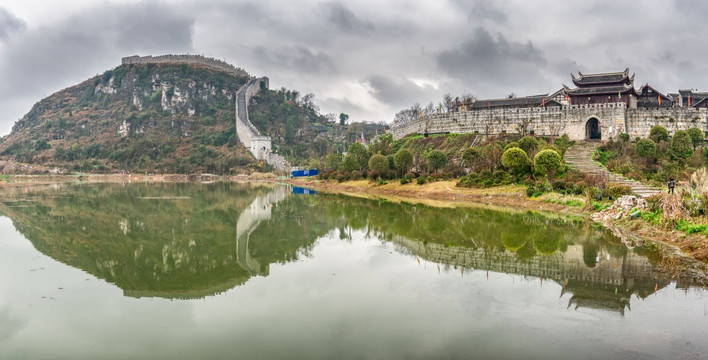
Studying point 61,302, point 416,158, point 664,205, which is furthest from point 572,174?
point 61,302

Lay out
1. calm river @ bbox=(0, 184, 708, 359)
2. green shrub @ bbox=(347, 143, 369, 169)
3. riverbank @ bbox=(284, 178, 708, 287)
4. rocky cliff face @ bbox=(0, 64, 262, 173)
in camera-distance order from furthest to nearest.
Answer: rocky cliff face @ bbox=(0, 64, 262, 173), green shrub @ bbox=(347, 143, 369, 169), riverbank @ bbox=(284, 178, 708, 287), calm river @ bbox=(0, 184, 708, 359)

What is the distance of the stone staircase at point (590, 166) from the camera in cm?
2231

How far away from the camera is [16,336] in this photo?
22.8ft

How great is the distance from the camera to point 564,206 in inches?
870

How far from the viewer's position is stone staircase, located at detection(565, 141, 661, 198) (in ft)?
73.2

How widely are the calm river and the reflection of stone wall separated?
5 cm

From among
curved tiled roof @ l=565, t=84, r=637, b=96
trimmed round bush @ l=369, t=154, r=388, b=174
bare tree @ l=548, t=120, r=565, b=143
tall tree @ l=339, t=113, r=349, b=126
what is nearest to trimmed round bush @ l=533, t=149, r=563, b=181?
trimmed round bush @ l=369, t=154, r=388, b=174

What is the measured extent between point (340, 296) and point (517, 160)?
2040cm

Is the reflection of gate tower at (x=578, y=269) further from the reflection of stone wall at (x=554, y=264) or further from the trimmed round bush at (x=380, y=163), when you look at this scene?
the trimmed round bush at (x=380, y=163)

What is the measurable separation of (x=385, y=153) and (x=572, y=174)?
20.4m

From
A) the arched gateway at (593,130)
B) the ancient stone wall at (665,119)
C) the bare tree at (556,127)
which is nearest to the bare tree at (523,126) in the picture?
the bare tree at (556,127)

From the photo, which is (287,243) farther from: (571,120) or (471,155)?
(571,120)

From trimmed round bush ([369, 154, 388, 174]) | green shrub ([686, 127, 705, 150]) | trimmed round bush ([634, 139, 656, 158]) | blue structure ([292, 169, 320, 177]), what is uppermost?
green shrub ([686, 127, 705, 150])

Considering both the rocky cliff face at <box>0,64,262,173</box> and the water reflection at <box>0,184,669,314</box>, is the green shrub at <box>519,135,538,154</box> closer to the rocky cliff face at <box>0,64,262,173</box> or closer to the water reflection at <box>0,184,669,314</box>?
the water reflection at <box>0,184,669,314</box>
